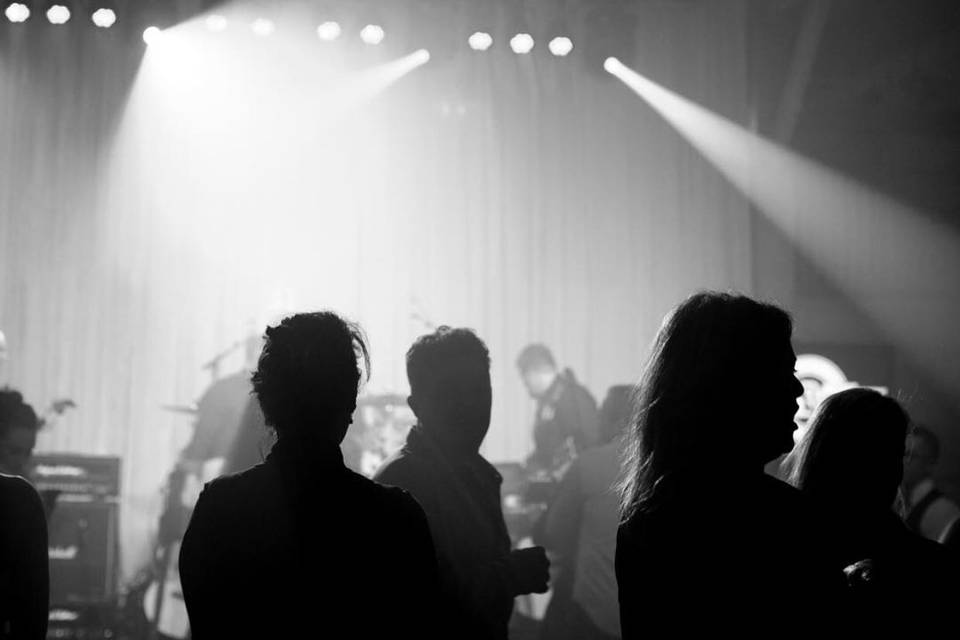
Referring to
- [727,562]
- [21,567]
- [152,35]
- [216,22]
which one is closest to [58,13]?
[152,35]

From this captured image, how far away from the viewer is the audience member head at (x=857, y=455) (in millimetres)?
1970

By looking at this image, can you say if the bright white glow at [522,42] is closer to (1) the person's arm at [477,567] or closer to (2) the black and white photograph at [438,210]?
(2) the black and white photograph at [438,210]

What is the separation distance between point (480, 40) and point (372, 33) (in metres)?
0.87

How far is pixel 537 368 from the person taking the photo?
7566 mm

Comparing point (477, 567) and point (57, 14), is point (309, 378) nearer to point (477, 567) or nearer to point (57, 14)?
point (477, 567)

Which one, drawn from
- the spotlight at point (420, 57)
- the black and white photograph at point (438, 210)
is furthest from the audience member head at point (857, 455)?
the spotlight at point (420, 57)

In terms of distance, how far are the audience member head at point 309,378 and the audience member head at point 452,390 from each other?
683 mm

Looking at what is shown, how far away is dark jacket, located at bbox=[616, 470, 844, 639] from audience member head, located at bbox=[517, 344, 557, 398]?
6.00m

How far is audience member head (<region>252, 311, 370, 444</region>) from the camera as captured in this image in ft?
5.70

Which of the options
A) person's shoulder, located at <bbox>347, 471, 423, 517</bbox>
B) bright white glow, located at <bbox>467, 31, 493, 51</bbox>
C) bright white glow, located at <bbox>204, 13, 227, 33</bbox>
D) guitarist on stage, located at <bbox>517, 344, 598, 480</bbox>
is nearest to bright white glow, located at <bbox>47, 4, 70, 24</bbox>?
bright white glow, located at <bbox>204, 13, 227, 33</bbox>

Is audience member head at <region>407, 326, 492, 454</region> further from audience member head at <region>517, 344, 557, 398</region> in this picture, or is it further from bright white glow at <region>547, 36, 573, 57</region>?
bright white glow at <region>547, 36, 573, 57</region>

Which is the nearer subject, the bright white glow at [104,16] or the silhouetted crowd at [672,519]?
the silhouetted crowd at [672,519]

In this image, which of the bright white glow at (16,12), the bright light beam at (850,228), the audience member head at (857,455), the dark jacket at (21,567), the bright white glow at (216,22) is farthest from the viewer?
the bright light beam at (850,228)

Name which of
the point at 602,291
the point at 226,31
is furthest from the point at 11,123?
the point at 602,291
